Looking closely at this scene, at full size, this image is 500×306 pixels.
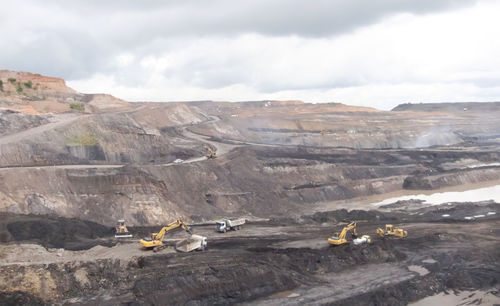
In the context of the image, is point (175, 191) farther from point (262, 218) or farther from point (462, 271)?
point (462, 271)

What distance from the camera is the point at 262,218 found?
4609 cm

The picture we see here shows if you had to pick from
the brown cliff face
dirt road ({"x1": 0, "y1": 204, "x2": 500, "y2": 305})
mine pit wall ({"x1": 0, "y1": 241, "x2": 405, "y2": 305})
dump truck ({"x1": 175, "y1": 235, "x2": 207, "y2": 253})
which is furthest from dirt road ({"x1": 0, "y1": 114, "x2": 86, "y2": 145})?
mine pit wall ({"x1": 0, "y1": 241, "x2": 405, "y2": 305})

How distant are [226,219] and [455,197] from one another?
29.2 m

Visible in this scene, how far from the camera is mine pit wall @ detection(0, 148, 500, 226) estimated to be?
38250mm

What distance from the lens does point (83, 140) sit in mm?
54500

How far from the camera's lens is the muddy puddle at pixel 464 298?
86.5 ft

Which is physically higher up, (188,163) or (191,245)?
(188,163)

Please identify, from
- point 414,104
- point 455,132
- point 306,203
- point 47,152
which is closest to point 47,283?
point 47,152

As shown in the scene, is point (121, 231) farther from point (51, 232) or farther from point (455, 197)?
point (455, 197)

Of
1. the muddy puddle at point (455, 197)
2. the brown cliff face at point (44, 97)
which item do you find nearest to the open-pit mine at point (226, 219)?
the muddy puddle at point (455, 197)

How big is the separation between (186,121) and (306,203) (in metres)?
49.5

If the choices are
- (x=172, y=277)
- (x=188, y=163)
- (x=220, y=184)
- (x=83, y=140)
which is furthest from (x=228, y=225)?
(x=83, y=140)

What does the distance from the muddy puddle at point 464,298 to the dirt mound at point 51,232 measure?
20.5 meters

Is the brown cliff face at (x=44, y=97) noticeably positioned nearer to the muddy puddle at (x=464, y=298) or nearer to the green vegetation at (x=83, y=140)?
the green vegetation at (x=83, y=140)
